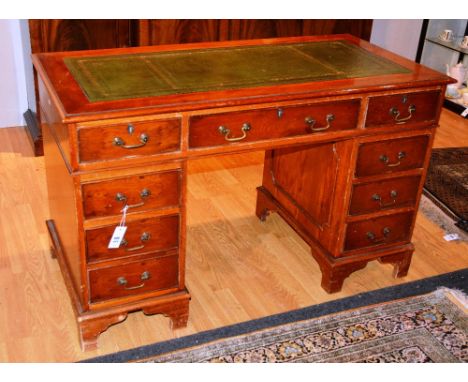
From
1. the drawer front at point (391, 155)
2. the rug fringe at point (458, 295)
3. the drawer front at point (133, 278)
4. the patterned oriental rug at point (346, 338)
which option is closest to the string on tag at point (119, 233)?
the drawer front at point (133, 278)

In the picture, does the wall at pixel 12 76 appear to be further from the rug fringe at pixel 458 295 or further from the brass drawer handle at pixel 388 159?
the rug fringe at pixel 458 295

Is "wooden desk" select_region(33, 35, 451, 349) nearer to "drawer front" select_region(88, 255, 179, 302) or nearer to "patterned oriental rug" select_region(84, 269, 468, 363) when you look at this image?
"drawer front" select_region(88, 255, 179, 302)

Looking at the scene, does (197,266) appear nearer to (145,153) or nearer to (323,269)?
(323,269)

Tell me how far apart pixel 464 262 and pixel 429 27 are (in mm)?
2673

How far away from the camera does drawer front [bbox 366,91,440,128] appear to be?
234 centimetres

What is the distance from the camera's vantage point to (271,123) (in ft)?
7.13

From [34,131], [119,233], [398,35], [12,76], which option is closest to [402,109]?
[119,233]

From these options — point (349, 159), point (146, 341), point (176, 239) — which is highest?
point (349, 159)

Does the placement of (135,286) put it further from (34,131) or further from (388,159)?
(34,131)

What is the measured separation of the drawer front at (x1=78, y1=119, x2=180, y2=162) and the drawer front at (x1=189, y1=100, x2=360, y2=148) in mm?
79

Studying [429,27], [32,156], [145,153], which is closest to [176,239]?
[145,153]

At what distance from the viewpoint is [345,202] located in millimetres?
2508

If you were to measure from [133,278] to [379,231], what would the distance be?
108cm

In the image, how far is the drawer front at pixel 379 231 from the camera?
2.62 metres
